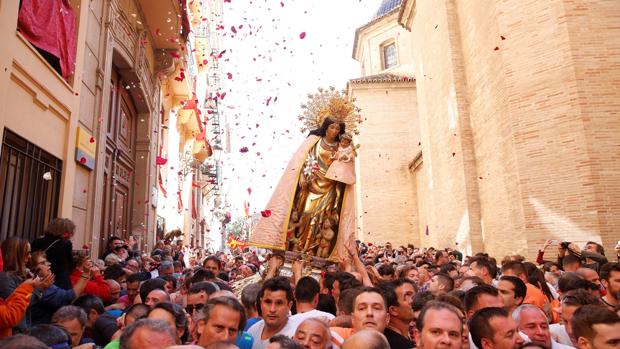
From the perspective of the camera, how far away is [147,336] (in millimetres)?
2955

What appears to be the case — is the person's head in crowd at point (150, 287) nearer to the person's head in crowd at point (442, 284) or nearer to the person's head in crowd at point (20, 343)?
the person's head in crowd at point (20, 343)

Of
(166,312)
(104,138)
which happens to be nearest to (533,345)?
(166,312)

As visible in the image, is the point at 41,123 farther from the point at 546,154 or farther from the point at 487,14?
the point at 487,14

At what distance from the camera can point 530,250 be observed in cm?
1392

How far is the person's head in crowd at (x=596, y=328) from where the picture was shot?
11.4ft

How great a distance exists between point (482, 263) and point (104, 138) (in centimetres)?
859

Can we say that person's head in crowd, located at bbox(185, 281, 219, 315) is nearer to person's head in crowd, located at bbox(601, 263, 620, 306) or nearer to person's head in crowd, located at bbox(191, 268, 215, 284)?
person's head in crowd, located at bbox(191, 268, 215, 284)

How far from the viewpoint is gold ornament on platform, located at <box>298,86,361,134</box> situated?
8586 millimetres

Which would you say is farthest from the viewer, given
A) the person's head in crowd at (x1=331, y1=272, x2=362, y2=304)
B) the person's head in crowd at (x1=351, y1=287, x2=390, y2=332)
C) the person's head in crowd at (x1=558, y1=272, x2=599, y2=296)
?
the person's head in crowd at (x1=331, y1=272, x2=362, y2=304)

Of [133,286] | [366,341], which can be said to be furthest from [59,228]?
[366,341]

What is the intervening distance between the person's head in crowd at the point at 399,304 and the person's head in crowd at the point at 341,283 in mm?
840

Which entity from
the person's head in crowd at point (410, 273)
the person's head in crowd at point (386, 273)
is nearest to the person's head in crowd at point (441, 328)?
the person's head in crowd at point (410, 273)

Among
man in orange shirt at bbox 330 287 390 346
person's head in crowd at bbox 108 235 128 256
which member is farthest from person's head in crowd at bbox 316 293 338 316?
person's head in crowd at bbox 108 235 128 256

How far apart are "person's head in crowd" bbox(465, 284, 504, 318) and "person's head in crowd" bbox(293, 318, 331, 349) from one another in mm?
1715
